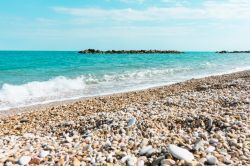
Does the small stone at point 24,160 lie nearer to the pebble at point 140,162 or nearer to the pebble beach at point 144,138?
the pebble beach at point 144,138

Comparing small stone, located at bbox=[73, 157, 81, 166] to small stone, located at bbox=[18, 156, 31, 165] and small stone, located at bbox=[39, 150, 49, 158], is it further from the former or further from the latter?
small stone, located at bbox=[18, 156, 31, 165]

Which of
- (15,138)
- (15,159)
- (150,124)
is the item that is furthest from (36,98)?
(15,159)

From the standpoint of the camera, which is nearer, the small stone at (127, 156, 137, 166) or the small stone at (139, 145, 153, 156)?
the small stone at (127, 156, 137, 166)

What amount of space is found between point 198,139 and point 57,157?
222cm

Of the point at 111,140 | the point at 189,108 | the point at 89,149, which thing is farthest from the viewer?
the point at 189,108

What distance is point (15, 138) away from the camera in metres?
7.19

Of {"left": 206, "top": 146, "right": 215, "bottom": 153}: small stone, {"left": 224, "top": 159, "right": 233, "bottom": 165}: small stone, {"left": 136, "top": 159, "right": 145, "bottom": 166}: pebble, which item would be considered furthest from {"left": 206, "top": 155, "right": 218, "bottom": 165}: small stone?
{"left": 136, "top": 159, "right": 145, "bottom": 166}: pebble

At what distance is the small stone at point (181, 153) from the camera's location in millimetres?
4770

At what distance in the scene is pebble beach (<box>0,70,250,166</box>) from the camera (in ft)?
16.5

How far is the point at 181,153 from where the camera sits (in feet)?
15.9

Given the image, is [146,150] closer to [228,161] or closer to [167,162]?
[167,162]

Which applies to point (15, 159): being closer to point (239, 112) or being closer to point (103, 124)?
point (103, 124)

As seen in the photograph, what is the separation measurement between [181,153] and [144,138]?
4.71ft

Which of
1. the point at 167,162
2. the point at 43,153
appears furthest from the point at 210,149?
the point at 43,153
